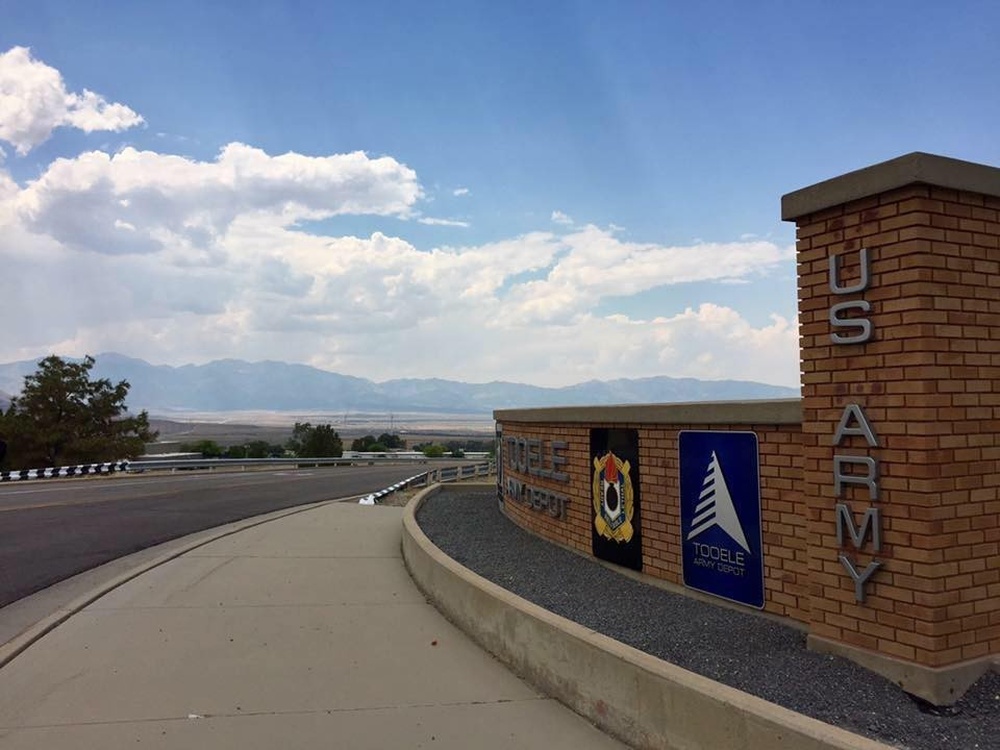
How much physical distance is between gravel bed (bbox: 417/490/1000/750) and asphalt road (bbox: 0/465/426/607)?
18.3ft

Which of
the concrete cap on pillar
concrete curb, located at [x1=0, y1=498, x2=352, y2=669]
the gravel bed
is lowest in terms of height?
concrete curb, located at [x1=0, y1=498, x2=352, y2=669]

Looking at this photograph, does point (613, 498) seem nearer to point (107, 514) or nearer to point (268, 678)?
point (268, 678)

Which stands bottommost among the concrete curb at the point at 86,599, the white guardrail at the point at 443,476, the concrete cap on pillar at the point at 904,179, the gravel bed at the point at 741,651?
the white guardrail at the point at 443,476

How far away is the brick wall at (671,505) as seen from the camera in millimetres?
5547

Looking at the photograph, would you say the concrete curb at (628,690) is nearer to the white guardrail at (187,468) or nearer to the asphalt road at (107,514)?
the asphalt road at (107,514)

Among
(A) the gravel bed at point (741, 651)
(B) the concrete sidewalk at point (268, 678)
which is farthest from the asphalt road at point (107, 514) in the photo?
(A) the gravel bed at point (741, 651)

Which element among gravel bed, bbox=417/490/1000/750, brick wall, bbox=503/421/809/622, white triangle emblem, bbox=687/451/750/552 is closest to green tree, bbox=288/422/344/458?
brick wall, bbox=503/421/809/622

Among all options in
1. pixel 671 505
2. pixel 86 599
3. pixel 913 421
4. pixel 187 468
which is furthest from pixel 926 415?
pixel 187 468

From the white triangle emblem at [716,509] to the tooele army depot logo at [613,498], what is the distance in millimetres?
1055

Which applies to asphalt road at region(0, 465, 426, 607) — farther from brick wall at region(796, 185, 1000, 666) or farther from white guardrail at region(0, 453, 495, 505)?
brick wall at region(796, 185, 1000, 666)

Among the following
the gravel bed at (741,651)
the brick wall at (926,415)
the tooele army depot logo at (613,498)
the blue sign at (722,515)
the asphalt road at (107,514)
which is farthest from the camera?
the asphalt road at (107,514)

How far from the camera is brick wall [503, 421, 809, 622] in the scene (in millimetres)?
5547

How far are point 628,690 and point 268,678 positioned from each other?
274 centimetres

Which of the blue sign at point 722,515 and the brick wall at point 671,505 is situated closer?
the brick wall at point 671,505
